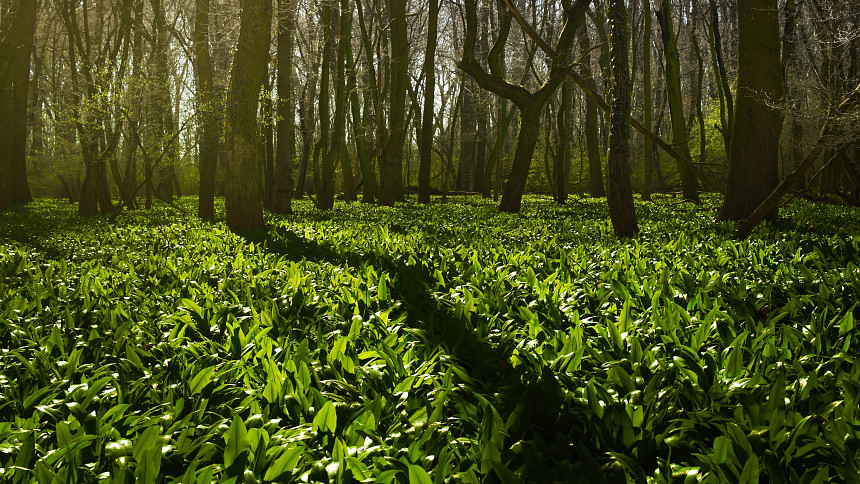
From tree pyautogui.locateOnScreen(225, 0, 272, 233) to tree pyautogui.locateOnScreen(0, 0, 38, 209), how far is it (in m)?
11.9

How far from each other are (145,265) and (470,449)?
14.4 feet

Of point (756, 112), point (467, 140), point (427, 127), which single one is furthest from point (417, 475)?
point (467, 140)

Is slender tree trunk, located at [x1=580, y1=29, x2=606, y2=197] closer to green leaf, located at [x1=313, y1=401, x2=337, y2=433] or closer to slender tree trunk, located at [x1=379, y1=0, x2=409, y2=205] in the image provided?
slender tree trunk, located at [x1=379, y1=0, x2=409, y2=205]

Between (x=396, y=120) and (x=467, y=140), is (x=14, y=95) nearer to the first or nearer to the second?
(x=396, y=120)

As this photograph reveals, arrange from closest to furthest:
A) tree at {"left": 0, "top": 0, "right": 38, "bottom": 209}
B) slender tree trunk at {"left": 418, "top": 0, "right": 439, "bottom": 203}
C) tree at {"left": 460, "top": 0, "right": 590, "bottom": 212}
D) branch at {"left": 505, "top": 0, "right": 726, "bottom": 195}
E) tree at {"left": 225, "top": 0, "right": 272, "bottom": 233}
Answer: branch at {"left": 505, "top": 0, "right": 726, "bottom": 195}, tree at {"left": 225, "top": 0, "right": 272, "bottom": 233}, tree at {"left": 460, "top": 0, "right": 590, "bottom": 212}, tree at {"left": 0, "top": 0, "right": 38, "bottom": 209}, slender tree trunk at {"left": 418, "top": 0, "right": 439, "bottom": 203}

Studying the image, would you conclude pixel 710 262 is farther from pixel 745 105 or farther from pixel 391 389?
pixel 745 105

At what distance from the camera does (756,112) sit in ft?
27.6

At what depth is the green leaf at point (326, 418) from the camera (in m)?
1.96

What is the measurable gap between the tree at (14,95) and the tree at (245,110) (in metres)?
11.9

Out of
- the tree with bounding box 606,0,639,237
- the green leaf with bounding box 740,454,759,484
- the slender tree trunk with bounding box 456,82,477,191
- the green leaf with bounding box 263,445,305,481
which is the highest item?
the slender tree trunk with bounding box 456,82,477,191

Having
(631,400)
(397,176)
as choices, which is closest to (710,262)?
(631,400)

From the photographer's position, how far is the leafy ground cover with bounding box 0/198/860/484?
1.74m

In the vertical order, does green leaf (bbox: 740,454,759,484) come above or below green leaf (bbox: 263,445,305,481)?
above

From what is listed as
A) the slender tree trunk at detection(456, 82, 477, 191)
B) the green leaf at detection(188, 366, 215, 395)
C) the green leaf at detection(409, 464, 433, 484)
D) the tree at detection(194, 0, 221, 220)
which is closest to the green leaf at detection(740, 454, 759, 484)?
the green leaf at detection(409, 464, 433, 484)
